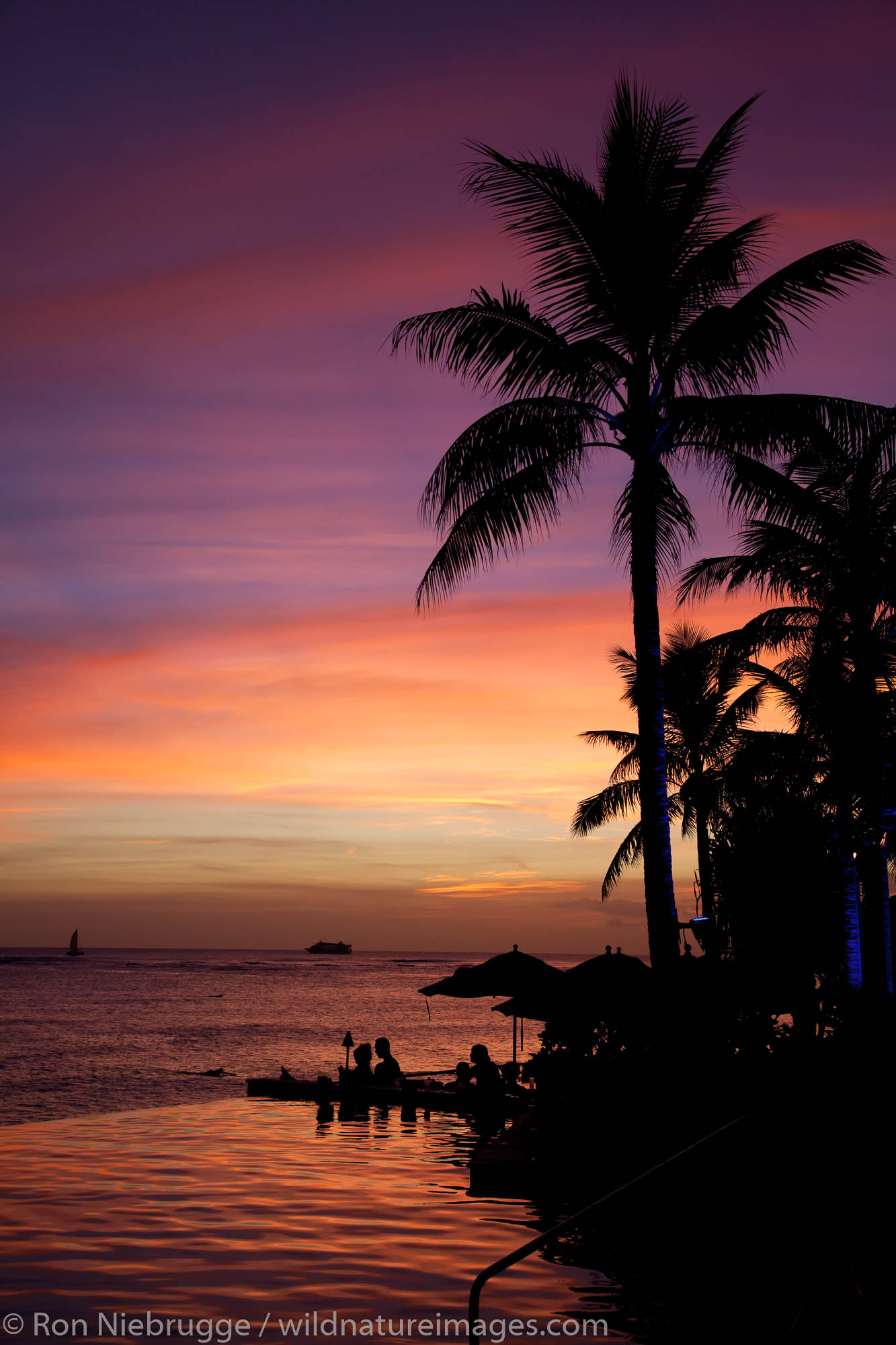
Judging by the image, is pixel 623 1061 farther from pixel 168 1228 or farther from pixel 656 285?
pixel 656 285

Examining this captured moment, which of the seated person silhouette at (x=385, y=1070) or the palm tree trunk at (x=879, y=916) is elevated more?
the palm tree trunk at (x=879, y=916)

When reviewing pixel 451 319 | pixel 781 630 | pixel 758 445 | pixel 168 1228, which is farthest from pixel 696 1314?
pixel 781 630

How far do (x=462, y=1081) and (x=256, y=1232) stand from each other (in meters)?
12.1

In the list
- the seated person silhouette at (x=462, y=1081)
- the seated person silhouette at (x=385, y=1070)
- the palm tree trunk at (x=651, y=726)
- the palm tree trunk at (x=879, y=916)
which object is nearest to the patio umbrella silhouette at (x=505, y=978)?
the seated person silhouette at (x=462, y=1081)

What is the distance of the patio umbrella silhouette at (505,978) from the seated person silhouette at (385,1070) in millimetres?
4762

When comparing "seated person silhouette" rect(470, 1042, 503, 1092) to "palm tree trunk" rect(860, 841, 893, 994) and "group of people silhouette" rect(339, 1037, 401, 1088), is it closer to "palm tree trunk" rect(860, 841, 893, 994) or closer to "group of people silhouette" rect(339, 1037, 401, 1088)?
"group of people silhouette" rect(339, 1037, 401, 1088)

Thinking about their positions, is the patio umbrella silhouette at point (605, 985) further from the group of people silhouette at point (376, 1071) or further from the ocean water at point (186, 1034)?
the ocean water at point (186, 1034)

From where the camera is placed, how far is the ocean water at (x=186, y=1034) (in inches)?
1431

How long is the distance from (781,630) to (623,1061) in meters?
12.2

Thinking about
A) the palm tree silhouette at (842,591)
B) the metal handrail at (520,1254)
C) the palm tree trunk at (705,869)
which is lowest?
the metal handrail at (520,1254)

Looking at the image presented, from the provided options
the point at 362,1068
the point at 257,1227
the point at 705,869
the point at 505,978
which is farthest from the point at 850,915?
the point at 257,1227

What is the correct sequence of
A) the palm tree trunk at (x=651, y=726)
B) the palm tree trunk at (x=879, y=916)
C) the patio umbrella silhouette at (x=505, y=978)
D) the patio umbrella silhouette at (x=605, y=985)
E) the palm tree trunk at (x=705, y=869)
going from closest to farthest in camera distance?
the palm tree trunk at (x=651, y=726), the patio umbrella silhouette at (x=605, y=985), the patio umbrella silhouette at (x=505, y=978), the palm tree trunk at (x=879, y=916), the palm tree trunk at (x=705, y=869)

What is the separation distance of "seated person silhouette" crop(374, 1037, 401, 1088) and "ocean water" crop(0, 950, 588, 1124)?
10633 mm

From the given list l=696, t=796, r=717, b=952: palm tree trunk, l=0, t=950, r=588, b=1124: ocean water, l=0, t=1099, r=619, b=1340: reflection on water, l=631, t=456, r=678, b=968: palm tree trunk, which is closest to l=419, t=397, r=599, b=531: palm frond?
l=631, t=456, r=678, b=968: palm tree trunk
